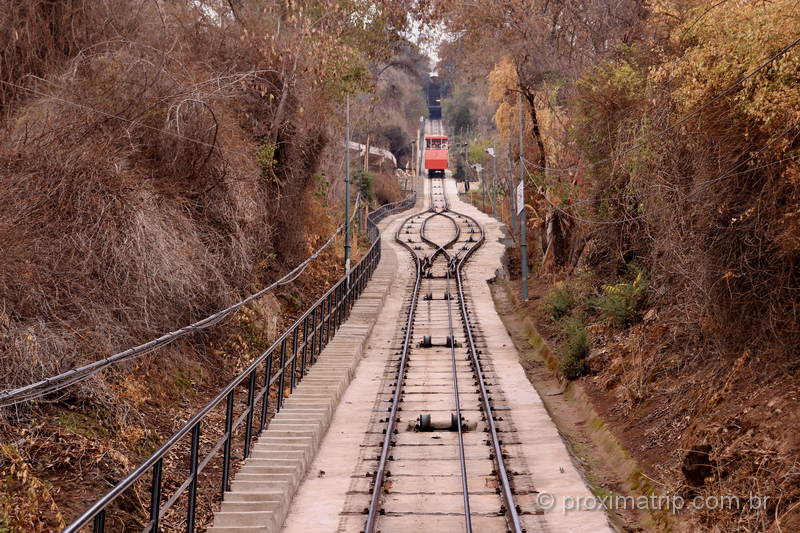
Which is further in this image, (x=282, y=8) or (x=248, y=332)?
(x=282, y=8)

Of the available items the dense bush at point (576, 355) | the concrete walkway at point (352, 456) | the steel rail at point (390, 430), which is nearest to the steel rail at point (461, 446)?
Answer: the concrete walkway at point (352, 456)

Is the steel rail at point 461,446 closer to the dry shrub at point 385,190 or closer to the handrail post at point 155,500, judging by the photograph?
the handrail post at point 155,500

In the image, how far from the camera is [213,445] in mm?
12727

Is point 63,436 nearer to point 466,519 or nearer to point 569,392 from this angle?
point 466,519

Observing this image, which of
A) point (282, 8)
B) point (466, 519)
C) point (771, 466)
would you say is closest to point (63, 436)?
point (466, 519)

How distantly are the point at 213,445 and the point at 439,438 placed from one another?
374 centimetres

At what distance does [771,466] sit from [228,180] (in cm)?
1279

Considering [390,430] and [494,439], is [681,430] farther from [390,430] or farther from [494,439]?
[390,430]

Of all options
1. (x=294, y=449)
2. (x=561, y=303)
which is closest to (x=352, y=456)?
(x=294, y=449)

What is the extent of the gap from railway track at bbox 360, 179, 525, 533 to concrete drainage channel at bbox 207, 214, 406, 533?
93 centimetres

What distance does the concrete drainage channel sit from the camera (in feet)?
30.0

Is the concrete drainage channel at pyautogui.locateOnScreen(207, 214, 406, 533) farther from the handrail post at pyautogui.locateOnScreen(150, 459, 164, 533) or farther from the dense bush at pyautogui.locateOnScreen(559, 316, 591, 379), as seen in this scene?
the dense bush at pyautogui.locateOnScreen(559, 316, 591, 379)

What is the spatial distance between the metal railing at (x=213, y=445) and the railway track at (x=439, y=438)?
6.19 ft

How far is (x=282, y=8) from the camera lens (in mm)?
23828
